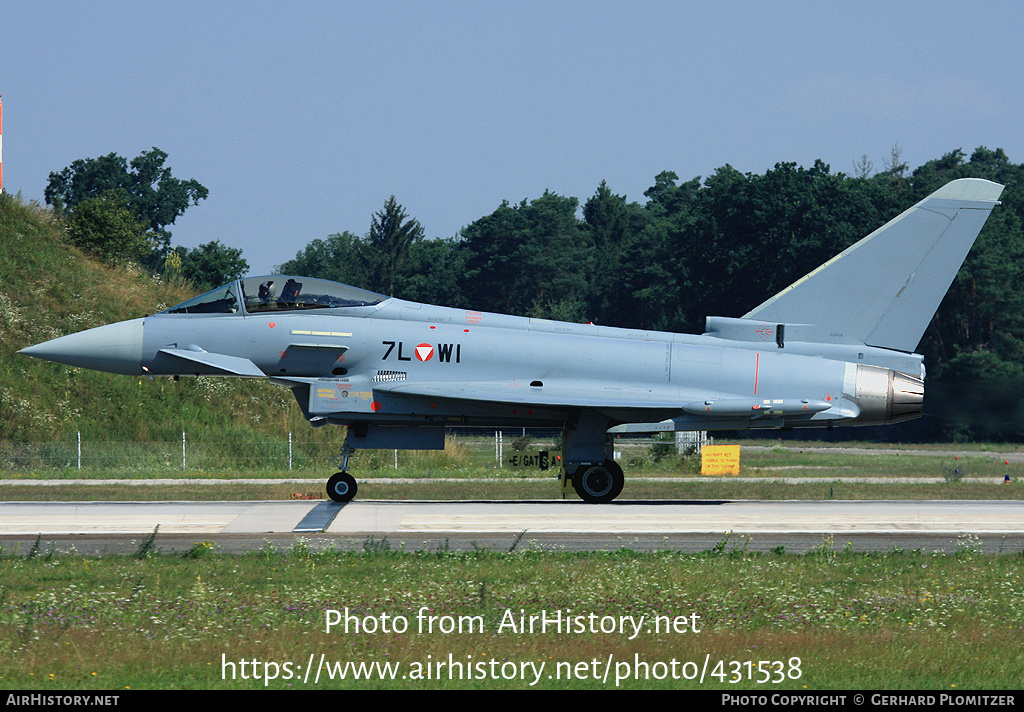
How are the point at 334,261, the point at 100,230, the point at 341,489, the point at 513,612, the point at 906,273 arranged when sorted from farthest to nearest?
the point at 334,261 < the point at 100,230 < the point at 906,273 < the point at 341,489 < the point at 513,612

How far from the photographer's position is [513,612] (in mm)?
9289

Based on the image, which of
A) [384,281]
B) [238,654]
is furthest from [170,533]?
[384,281]

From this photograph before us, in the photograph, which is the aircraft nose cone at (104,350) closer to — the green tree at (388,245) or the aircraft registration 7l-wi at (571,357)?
the aircraft registration 7l-wi at (571,357)

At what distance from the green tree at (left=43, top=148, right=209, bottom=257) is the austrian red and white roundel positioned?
9083cm

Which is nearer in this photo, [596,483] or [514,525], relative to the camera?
[514,525]

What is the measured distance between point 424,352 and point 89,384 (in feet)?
71.7

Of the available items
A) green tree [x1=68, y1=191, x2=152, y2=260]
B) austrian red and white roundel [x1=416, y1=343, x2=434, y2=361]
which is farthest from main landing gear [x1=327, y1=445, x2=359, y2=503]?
green tree [x1=68, y1=191, x2=152, y2=260]

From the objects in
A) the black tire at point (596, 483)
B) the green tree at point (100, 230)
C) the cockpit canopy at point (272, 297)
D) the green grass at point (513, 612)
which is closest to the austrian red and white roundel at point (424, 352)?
the cockpit canopy at point (272, 297)

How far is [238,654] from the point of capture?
7793 millimetres

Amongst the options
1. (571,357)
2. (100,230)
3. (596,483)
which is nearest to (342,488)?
(596,483)

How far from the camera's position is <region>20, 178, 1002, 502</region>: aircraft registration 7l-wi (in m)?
18.1

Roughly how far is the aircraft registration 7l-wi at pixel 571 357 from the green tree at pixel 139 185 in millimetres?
89478

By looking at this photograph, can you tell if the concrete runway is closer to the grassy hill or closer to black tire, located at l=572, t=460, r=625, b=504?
black tire, located at l=572, t=460, r=625, b=504

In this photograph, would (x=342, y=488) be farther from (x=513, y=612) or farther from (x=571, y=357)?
(x=513, y=612)
